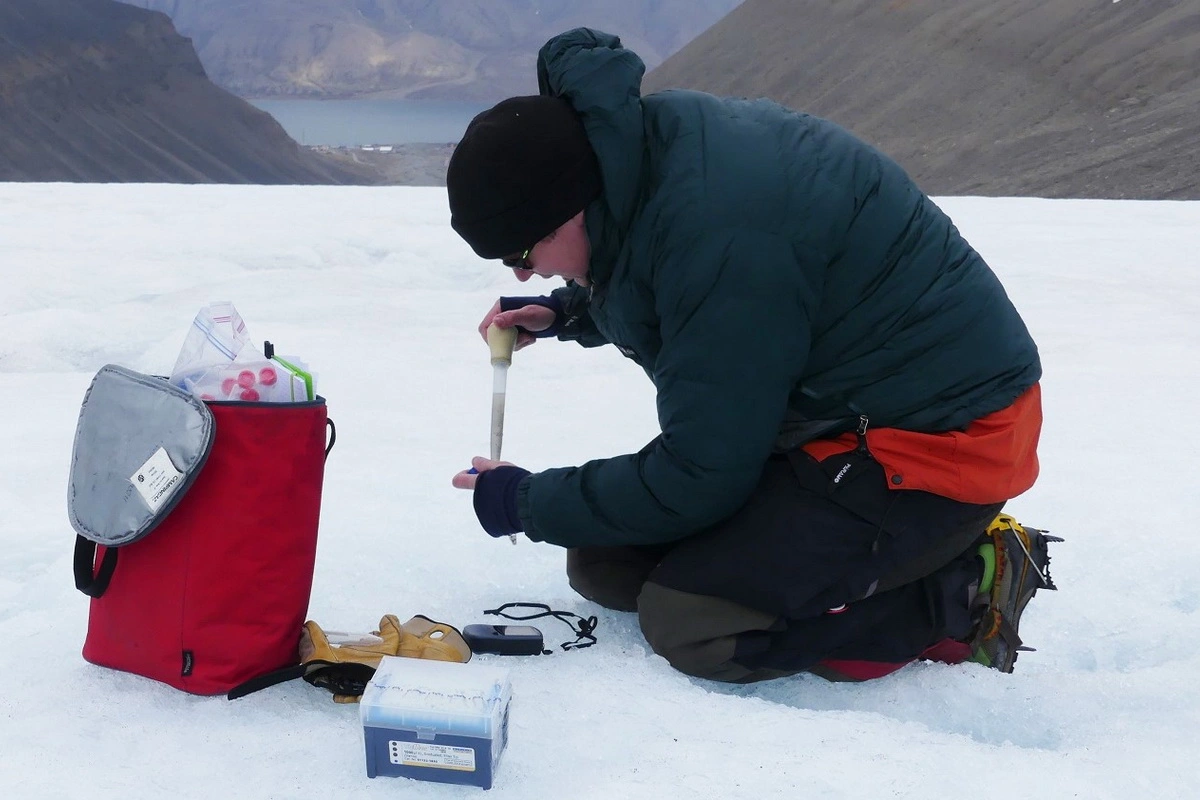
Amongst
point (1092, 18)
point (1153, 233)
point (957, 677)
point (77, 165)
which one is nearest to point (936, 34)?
point (1092, 18)

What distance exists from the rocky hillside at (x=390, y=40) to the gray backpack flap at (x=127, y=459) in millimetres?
127541

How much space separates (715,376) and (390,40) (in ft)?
477

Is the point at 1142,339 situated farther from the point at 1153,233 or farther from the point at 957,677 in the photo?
the point at 957,677

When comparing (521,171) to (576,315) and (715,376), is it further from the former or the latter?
(576,315)

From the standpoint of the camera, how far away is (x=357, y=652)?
4.50 feet

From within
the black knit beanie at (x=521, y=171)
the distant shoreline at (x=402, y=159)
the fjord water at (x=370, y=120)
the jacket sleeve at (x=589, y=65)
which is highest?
the jacket sleeve at (x=589, y=65)

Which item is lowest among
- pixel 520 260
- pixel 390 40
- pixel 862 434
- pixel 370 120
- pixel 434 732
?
pixel 370 120

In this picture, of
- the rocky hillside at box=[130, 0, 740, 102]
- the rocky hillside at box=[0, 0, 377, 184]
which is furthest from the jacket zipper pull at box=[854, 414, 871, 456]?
the rocky hillside at box=[130, 0, 740, 102]

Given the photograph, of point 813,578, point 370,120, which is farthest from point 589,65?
point 370,120

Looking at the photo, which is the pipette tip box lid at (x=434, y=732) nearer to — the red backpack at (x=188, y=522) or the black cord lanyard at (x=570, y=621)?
the red backpack at (x=188, y=522)

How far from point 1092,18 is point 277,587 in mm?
44482

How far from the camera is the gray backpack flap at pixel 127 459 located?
1263 mm

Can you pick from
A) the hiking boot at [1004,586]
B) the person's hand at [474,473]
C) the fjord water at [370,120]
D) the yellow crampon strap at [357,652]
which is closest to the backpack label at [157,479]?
the yellow crampon strap at [357,652]

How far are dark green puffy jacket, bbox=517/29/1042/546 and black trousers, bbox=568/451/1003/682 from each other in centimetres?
6
